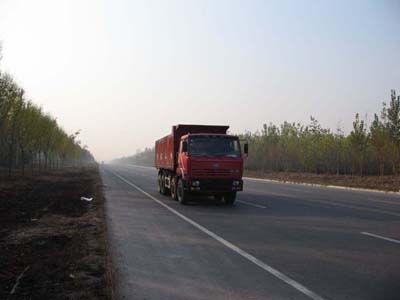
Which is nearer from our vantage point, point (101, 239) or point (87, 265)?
point (87, 265)

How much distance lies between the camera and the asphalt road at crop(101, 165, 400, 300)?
636 cm

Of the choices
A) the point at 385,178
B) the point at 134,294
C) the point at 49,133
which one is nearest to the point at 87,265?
the point at 134,294

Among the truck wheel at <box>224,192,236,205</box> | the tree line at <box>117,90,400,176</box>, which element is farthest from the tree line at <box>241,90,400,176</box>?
the truck wheel at <box>224,192,236,205</box>

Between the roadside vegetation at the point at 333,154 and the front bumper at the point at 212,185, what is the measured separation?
1696cm

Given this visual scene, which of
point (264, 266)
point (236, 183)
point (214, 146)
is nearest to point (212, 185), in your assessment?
point (236, 183)

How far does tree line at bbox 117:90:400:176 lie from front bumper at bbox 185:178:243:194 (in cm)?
2440

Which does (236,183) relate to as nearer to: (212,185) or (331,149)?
(212,185)

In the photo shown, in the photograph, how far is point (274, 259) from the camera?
26.9 ft

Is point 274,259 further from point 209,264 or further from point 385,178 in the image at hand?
point 385,178

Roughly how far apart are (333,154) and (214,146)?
35.1 metres

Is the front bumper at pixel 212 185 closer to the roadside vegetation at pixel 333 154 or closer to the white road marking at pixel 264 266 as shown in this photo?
the white road marking at pixel 264 266

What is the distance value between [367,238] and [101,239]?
5.36 meters

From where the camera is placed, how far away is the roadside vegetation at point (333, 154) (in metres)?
38.7

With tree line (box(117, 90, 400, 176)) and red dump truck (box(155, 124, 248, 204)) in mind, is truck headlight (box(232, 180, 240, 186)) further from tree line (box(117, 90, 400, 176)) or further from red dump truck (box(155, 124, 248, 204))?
tree line (box(117, 90, 400, 176))
